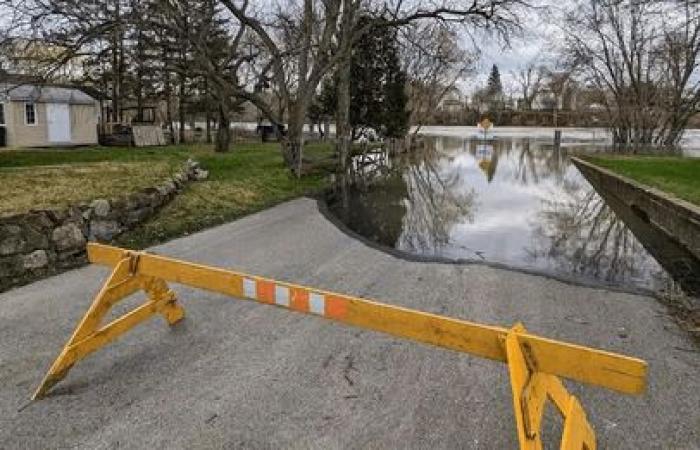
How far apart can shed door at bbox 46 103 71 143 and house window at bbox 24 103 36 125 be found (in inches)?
25.9

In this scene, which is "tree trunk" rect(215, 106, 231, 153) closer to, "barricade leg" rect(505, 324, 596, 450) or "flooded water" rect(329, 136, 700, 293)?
"flooded water" rect(329, 136, 700, 293)

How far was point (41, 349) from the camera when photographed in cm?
445

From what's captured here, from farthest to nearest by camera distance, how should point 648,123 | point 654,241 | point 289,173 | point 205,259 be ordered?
point 648,123, point 289,173, point 654,241, point 205,259

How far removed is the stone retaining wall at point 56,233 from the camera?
250 inches

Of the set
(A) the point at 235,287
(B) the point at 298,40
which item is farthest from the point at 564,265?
(B) the point at 298,40

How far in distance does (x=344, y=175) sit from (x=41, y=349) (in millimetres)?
15828

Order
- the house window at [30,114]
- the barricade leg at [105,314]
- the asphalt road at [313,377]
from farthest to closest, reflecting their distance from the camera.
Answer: the house window at [30,114] → the barricade leg at [105,314] → the asphalt road at [313,377]

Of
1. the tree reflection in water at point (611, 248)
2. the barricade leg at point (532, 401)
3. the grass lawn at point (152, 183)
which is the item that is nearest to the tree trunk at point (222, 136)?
the grass lawn at point (152, 183)

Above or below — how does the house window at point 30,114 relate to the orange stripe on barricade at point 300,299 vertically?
above

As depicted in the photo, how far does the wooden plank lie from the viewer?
2.46 meters

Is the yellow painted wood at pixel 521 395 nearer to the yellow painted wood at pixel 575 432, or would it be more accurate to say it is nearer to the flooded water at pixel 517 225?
the yellow painted wood at pixel 575 432

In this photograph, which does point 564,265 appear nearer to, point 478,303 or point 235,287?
point 478,303

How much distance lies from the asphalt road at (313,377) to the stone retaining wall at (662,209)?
11.8ft

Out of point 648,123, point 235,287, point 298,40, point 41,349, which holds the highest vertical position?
point 298,40
